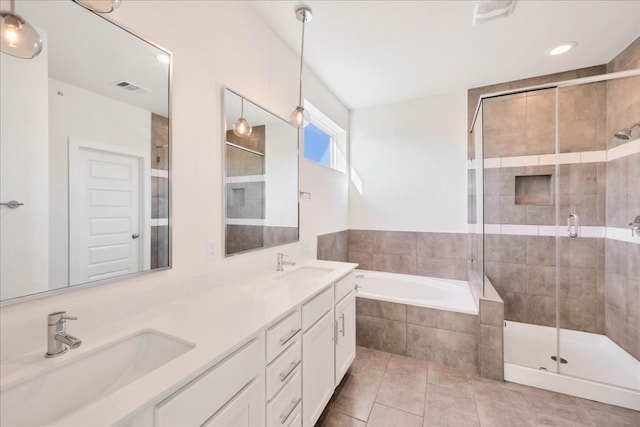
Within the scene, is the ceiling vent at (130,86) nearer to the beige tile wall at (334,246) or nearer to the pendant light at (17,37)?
the pendant light at (17,37)

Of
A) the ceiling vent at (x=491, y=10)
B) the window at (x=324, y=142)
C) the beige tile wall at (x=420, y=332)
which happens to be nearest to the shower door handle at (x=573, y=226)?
the beige tile wall at (x=420, y=332)

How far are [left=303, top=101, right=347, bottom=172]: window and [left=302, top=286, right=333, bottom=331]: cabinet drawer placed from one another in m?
1.40

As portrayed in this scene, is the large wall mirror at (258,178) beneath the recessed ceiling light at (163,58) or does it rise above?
beneath

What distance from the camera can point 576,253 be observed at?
8.73 feet

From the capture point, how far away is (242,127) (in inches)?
70.0

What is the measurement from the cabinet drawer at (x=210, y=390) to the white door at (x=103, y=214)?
61 cm

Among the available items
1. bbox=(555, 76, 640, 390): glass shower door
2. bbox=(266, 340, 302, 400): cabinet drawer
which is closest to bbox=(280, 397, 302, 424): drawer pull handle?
bbox=(266, 340, 302, 400): cabinet drawer

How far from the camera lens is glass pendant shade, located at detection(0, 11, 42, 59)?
0.71 m

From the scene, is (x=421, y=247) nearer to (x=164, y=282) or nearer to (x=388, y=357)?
(x=388, y=357)

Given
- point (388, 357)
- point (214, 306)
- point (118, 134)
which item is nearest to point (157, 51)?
point (118, 134)

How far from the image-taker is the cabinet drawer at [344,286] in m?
1.86

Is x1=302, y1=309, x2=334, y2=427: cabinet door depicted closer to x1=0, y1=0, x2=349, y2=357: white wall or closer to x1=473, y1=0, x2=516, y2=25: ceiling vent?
x1=0, y1=0, x2=349, y2=357: white wall

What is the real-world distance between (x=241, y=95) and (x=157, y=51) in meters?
0.57

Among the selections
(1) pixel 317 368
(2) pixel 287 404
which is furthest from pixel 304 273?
(2) pixel 287 404
